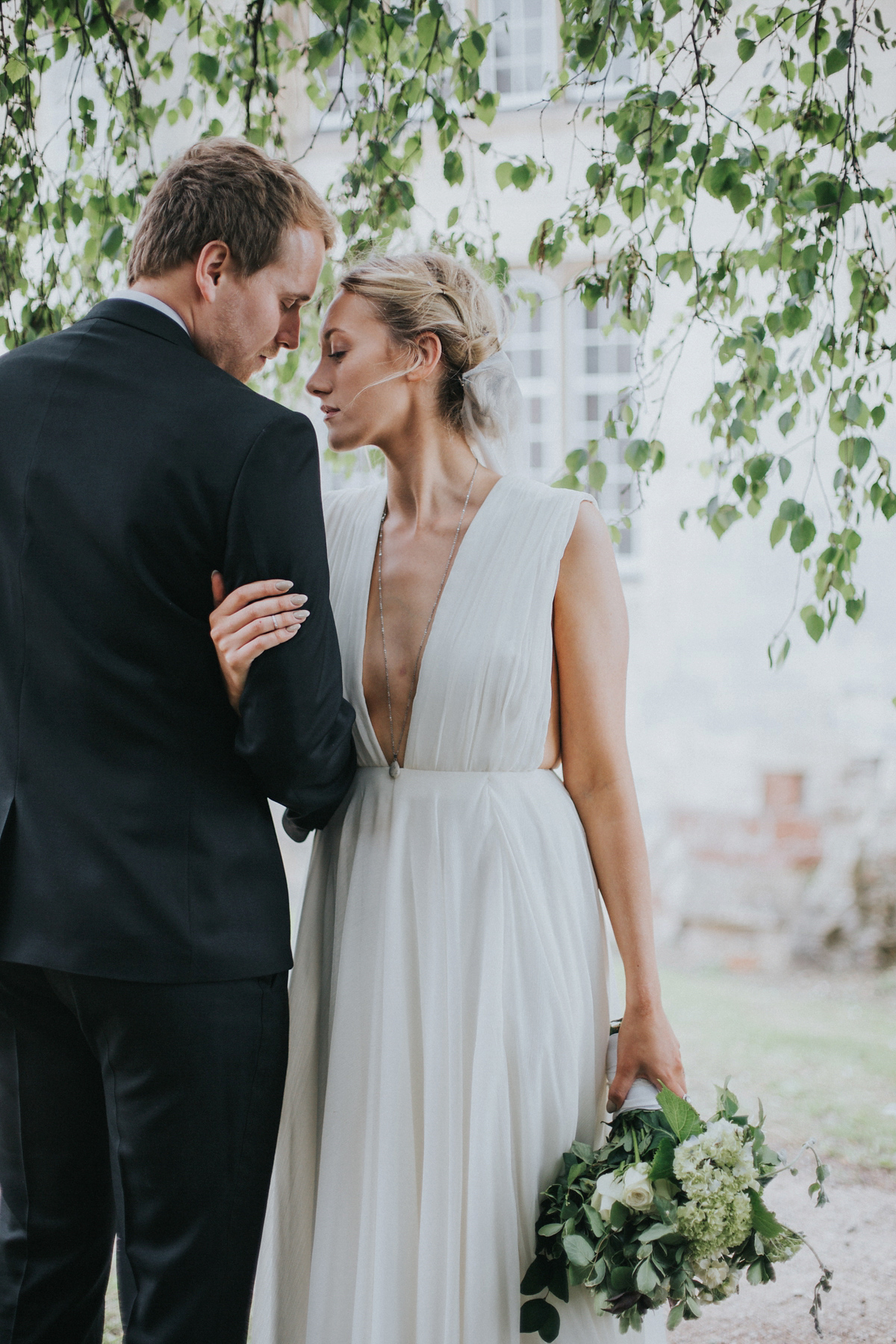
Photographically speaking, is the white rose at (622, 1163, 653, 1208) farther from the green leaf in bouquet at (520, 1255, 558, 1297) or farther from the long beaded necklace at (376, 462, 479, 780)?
the long beaded necklace at (376, 462, 479, 780)

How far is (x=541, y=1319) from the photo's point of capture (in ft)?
4.89

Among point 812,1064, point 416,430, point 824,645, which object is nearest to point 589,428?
point 824,645

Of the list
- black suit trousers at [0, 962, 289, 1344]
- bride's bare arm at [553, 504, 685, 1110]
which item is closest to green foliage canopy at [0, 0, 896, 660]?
bride's bare arm at [553, 504, 685, 1110]

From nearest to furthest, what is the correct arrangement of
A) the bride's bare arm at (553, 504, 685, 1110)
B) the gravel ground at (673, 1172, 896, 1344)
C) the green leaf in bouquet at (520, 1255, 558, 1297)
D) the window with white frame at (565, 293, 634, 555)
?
the green leaf in bouquet at (520, 1255, 558, 1297), the bride's bare arm at (553, 504, 685, 1110), the gravel ground at (673, 1172, 896, 1344), the window with white frame at (565, 293, 634, 555)

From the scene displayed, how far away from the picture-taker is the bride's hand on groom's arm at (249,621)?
1.27m

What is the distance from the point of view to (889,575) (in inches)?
252

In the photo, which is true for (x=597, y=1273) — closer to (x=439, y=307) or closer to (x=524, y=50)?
(x=439, y=307)

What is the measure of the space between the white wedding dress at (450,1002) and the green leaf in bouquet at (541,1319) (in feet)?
0.07

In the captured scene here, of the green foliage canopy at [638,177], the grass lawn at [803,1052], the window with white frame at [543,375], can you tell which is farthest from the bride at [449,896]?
the window with white frame at [543,375]

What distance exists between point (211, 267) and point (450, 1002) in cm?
110

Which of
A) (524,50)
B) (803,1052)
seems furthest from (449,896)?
(524,50)

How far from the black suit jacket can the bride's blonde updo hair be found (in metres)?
0.52

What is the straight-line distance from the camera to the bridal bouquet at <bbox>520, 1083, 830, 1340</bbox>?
1382 millimetres

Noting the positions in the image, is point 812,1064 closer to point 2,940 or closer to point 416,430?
point 416,430
